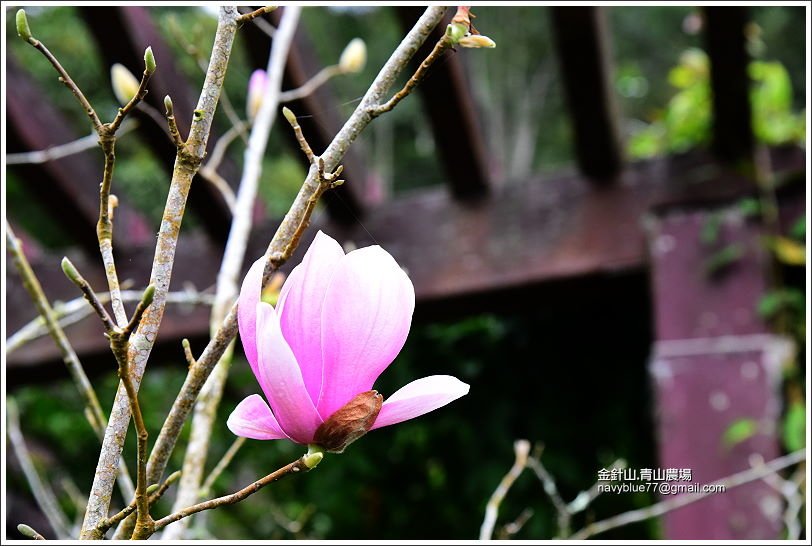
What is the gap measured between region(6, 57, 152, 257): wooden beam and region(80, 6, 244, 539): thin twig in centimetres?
113

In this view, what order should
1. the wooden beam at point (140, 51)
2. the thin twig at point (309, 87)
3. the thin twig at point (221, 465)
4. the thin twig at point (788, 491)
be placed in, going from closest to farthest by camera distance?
the thin twig at point (221, 465), the thin twig at point (309, 87), the thin twig at point (788, 491), the wooden beam at point (140, 51)

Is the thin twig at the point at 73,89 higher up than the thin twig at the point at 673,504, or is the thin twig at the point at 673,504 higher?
the thin twig at the point at 73,89

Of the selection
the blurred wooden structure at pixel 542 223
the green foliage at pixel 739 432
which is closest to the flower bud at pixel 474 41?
the blurred wooden structure at pixel 542 223

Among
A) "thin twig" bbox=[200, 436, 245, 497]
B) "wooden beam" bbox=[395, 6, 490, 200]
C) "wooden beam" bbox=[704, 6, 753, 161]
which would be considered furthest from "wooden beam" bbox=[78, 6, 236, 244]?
"wooden beam" bbox=[704, 6, 753, 161]

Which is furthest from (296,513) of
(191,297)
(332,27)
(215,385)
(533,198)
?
(332,27)

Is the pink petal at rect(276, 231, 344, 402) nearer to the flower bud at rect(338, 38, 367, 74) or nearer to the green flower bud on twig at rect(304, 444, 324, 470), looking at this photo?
the green flower bud on twig at rect(304, 444, 324, 470)

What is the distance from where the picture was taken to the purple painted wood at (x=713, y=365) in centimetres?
118

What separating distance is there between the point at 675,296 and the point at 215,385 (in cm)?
101

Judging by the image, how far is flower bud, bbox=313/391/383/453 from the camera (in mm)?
253

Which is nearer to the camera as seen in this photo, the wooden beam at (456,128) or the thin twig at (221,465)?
the thin twig at (221,465)

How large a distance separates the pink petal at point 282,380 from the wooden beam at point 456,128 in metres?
1.02

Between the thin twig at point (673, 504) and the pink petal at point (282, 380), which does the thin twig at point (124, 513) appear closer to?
the pink petal at point (282, 380)

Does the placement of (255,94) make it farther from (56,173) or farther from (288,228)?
(56,173)

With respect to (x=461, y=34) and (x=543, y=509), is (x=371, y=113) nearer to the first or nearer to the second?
(x=461, y=34)
